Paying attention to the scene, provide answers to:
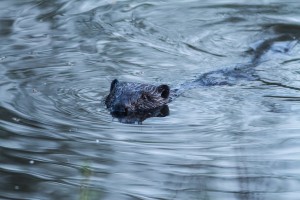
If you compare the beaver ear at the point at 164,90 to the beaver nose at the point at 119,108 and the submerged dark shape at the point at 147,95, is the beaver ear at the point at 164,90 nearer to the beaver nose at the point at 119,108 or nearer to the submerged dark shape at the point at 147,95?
the submerged dark shape at the point at 147,95

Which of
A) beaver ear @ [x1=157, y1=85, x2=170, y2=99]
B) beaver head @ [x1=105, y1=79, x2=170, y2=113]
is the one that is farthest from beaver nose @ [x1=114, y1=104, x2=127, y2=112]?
beaver ear @ [x1=157, y1=85, x2=170, y2=99]

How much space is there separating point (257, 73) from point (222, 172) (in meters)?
2.91

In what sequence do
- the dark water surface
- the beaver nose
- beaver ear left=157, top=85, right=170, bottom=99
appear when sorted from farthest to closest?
beaver ear left=157, top=85, right=170, bottom=99, the beaver nose, the dark water surface

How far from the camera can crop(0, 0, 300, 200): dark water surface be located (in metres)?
4.22

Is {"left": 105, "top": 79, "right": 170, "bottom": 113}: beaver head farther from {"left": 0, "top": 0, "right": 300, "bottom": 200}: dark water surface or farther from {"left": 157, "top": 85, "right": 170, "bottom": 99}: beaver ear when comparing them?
{"left": 0, "top": 0, "right": 300, "bottom": 200}: dark water surface

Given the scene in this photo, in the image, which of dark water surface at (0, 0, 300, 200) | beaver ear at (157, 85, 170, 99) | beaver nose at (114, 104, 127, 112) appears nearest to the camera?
dark water surface at (0, 0, 300, 200)

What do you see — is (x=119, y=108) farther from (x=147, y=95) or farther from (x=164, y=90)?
(x=164, y=90)

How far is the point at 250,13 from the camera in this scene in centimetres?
916

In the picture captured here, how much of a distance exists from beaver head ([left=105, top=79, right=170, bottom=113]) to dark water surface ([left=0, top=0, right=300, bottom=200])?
0.10 meters

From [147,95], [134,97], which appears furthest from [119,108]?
[147,95]

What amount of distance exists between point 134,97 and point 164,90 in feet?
0.93

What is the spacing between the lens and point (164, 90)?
6125mm

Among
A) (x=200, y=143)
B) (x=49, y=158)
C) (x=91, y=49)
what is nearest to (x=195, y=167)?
(x=200, y=143)

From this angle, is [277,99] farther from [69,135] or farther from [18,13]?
[18,13]
